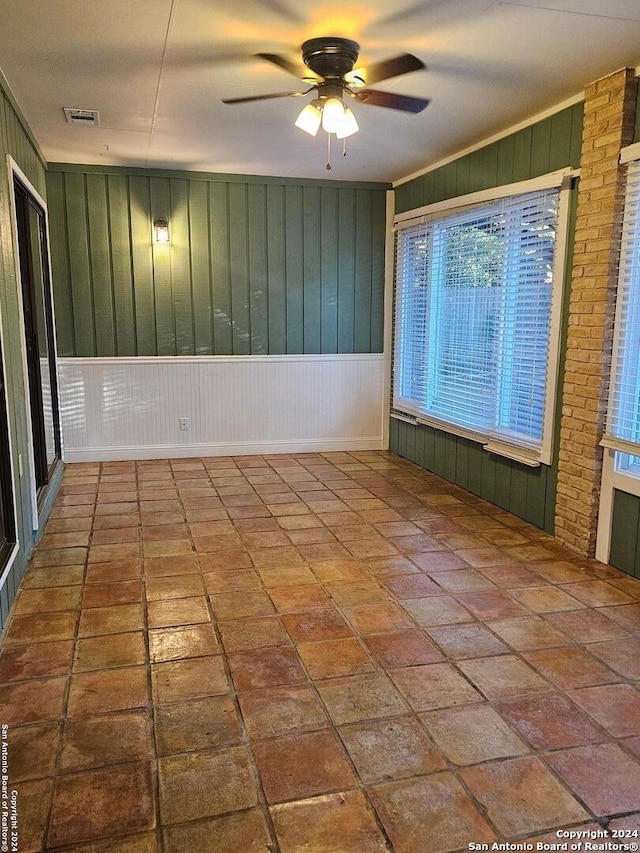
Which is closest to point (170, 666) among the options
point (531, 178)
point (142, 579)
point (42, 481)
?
point (142, 579)

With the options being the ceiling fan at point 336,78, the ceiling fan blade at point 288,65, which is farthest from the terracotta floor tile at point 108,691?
the ceiling fan blade at point 288,65

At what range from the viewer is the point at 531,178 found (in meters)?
3.96

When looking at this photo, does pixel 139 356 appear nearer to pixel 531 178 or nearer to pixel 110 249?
pixel 110 249

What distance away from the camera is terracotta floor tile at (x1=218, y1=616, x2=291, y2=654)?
260 centimetres

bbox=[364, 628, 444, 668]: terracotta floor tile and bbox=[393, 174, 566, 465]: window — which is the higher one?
bbox=[393, 174, 566, 465]: window

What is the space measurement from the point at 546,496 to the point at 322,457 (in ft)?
8.33

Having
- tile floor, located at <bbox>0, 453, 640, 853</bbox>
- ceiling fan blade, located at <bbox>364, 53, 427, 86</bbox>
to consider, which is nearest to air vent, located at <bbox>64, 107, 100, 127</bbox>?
ceiling fan blade, located at <bbox>364, 53, 427, 86</bbox>

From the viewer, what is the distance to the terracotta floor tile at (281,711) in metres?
2.08

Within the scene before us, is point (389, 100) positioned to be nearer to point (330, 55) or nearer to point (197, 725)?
point (330, 55)

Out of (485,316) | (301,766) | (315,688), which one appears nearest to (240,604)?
(315,688)

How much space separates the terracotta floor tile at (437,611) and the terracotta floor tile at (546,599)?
0.33 meters

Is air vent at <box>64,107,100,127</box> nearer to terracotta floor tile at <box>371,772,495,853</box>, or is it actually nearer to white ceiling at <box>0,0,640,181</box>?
white ceiling at <box>0,0,640,181</box>

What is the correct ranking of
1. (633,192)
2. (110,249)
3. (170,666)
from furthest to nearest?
(110,249) < (633,192) < (170,666)

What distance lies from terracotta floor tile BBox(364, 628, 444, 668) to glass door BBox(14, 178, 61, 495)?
257 cm
